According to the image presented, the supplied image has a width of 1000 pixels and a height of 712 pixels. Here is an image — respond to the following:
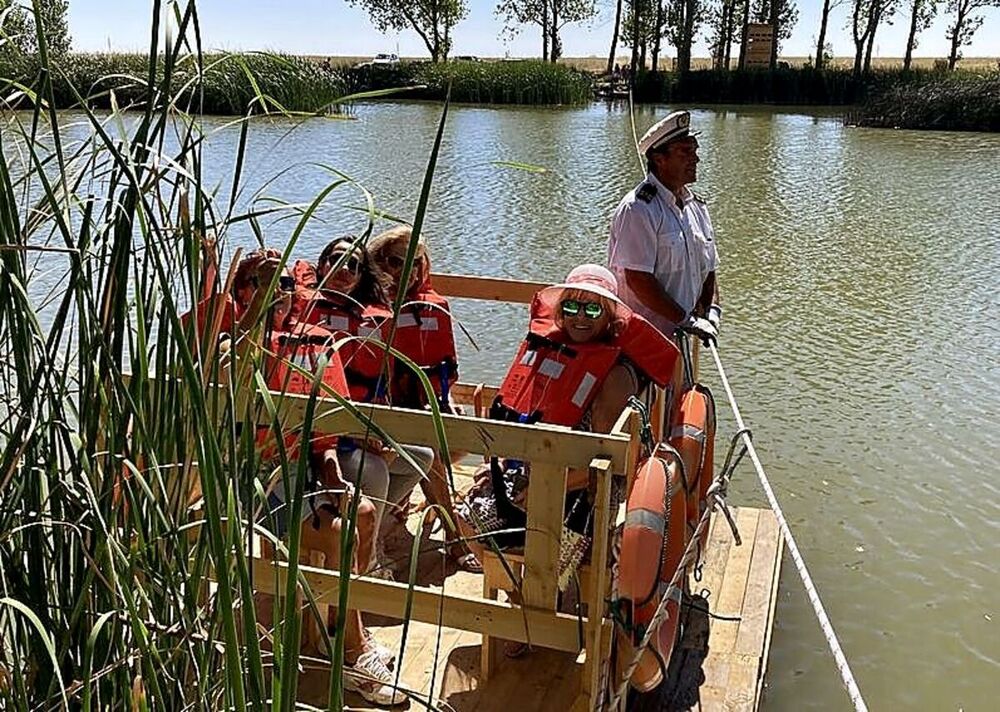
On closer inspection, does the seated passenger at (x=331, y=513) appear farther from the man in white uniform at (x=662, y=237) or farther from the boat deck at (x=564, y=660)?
the man in white uniform at (x=662, y=237)

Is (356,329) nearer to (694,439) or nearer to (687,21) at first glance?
(694,439)

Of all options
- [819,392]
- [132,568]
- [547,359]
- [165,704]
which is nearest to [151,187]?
[132,568]

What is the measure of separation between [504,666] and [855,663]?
1.79m

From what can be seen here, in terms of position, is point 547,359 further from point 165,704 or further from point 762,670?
point 165,704

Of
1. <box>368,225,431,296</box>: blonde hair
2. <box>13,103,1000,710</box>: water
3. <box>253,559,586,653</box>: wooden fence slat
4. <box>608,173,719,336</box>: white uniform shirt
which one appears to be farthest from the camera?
<box>13,103,1000,710</box>: water

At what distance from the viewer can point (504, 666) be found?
10.8 feet

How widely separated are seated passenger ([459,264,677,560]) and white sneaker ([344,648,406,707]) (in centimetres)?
46

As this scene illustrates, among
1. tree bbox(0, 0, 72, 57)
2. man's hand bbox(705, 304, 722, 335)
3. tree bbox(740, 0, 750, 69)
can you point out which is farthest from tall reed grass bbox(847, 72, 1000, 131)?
tree bbox(0, 0, 72, 57)

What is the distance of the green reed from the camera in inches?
46.7

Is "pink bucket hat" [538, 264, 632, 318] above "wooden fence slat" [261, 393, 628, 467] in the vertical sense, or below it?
above

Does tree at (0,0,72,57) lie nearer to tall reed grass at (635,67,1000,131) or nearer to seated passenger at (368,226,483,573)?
seated passenger at (368,226,483,573)

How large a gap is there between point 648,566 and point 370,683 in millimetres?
783

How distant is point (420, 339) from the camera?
3775 mm

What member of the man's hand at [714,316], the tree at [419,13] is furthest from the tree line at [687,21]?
the man's hand at [714,316]
